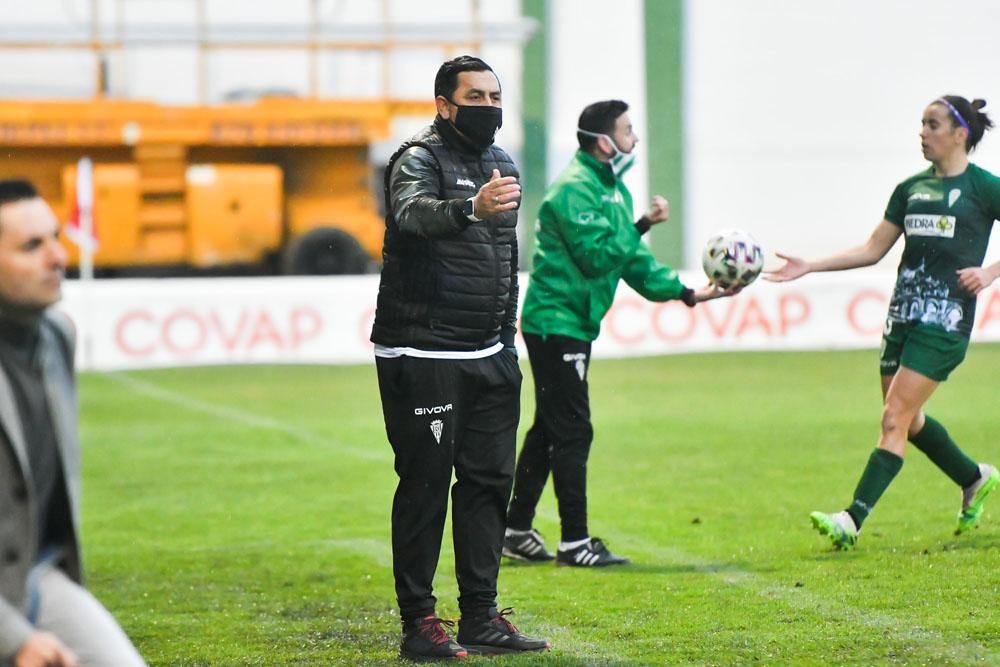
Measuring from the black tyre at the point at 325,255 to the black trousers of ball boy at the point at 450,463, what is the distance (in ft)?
64.6

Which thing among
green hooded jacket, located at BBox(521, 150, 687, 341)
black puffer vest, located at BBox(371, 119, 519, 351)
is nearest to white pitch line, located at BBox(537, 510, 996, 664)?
green hooded jacket, located at BBox(521, 150, 687, 341)

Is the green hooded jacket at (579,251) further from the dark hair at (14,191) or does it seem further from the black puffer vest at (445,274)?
the dark hair at (14,191)

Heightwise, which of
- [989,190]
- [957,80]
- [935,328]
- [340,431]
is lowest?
[340,431]

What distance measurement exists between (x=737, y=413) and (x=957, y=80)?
16809mm

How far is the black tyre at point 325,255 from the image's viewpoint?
25500 millimetres

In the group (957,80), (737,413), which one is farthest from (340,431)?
(957,80)

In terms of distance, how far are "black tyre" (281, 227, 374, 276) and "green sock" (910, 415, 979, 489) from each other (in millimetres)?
18015

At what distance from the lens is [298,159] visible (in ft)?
88.0

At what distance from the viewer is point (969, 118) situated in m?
7.44

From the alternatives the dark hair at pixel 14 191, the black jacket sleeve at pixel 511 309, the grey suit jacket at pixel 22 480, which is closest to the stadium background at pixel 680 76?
the black jacket sleeve at pixel 511 309

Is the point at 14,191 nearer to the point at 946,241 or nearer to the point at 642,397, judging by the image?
the point at 946,241

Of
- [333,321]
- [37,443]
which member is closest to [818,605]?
[37,443]

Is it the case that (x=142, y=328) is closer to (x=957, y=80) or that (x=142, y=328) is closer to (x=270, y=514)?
(x=270, y=514)

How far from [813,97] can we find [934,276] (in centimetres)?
2173
